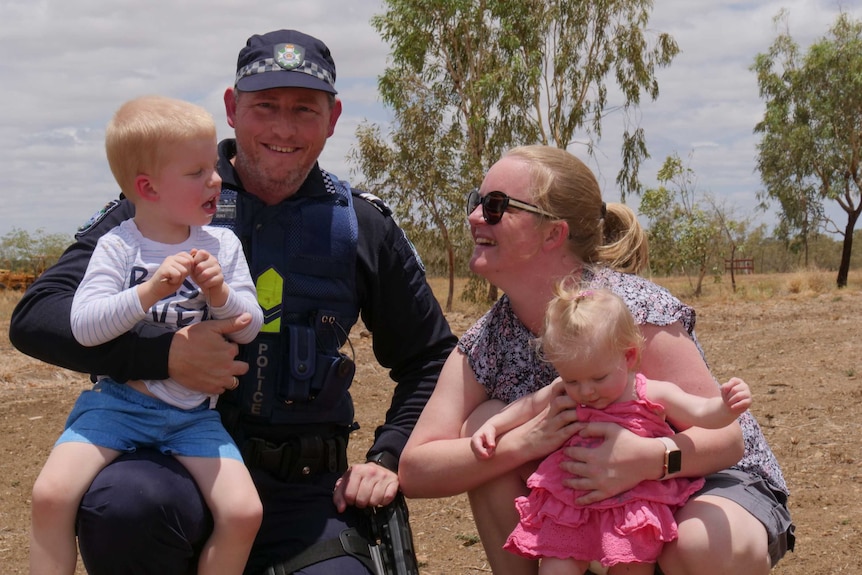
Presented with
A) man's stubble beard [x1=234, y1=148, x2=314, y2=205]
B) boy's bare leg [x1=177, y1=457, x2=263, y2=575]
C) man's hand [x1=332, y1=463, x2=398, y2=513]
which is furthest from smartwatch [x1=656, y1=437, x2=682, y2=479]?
man's stubble beard [x1=234, y1=148, x2=314, y2=205]

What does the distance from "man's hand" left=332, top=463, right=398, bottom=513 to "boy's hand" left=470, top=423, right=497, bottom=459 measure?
0.41m

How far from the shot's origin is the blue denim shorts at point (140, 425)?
2.80 meters

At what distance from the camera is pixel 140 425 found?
9.32 ft

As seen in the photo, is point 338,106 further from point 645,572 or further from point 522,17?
point 522,17

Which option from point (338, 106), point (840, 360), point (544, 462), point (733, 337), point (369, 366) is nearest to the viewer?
point (544, 462)

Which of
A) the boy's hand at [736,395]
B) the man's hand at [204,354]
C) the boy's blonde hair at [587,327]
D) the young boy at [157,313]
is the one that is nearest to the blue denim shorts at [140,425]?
the young boy at [157,313]

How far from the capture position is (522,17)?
26.7 meters

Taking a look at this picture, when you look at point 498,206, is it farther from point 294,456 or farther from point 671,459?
point 294,456

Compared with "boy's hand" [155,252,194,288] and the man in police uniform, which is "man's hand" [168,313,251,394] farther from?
"boy's hand" [155,252,194,288]

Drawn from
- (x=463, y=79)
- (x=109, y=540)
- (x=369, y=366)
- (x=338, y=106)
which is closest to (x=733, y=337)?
(x=369, y=366)

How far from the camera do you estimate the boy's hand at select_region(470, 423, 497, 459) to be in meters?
2.90

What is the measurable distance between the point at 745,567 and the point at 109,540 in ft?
5.80

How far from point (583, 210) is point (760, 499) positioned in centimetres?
103

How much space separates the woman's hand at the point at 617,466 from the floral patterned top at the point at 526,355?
42cm
